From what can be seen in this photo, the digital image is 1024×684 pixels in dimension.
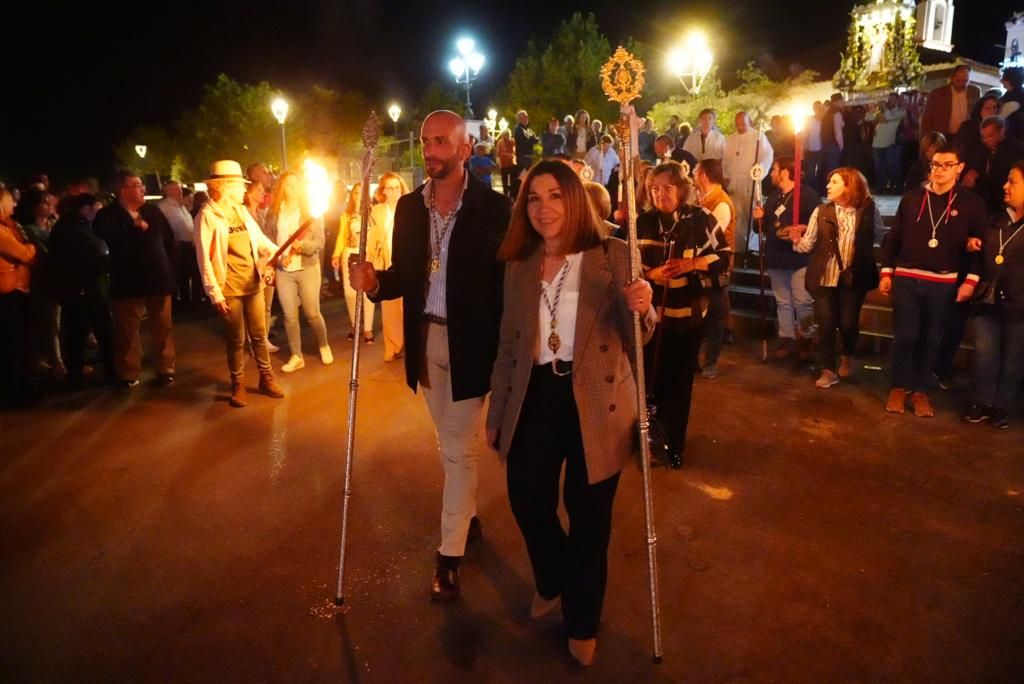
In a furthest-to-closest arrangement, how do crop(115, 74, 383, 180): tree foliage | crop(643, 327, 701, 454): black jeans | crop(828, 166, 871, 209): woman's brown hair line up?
crop(115, 74, 383, 180): tree foliage, crop(828, 166, 871, 209): woman's brown hair, crop(643, 327, 701, 454): black jeans

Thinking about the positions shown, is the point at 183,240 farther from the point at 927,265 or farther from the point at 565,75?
the point at 565,75

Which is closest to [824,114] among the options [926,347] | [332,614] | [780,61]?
[926,347]

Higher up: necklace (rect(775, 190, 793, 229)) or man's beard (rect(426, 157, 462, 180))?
man's beard (rect(426, 157, 462, 180))

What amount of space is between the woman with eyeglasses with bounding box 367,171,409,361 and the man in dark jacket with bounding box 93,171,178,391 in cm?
237

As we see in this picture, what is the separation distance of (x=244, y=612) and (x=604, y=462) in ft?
7.15

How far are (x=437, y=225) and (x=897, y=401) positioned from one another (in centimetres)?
499

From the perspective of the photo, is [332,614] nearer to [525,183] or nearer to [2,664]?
[2,664]

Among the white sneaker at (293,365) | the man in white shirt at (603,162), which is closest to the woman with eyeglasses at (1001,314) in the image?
the white sneaker at (293,365)

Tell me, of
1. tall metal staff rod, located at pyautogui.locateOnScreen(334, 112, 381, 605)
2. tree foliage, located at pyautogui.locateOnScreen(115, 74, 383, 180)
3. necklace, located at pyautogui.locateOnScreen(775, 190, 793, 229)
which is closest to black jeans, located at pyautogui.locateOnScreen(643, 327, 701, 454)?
tall metal staff rod, located at pyautogui.locateOnScreen(334, 112, 381, 605)

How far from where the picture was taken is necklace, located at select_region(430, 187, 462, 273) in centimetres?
374

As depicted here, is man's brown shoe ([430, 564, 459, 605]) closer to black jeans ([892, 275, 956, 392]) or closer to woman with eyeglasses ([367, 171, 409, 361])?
black jeans ([892, 275, 956, 392])

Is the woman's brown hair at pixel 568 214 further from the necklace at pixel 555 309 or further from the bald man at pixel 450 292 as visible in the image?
the bald man at pixel 450 292

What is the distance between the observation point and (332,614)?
12.3 ft

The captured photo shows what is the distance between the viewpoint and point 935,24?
4966 centimetres
